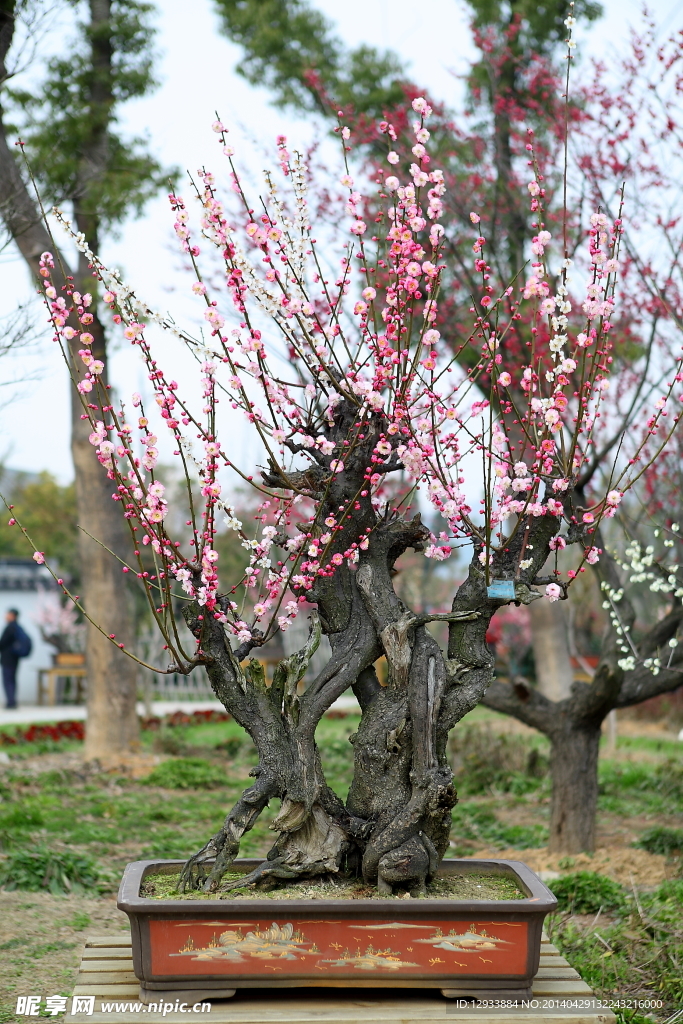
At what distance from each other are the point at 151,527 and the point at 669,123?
511 cm

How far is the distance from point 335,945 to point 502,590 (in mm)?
1252

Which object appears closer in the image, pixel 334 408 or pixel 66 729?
pixel 334 408

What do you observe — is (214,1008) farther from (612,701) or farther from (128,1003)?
(612,701)

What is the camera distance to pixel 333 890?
3.14 meters

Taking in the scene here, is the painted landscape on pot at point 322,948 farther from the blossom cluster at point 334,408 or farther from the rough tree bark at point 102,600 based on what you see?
the rough tree bark at point 102,600

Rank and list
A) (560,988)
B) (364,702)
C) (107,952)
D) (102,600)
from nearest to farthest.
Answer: (560,988), (107,952), (364,702), (102,600)

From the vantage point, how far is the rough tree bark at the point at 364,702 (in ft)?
10.4

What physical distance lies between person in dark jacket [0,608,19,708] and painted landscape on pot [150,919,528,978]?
530 inches

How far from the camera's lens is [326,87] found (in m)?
10.7

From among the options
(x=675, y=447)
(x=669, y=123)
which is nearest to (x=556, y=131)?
(x=669, y=123)

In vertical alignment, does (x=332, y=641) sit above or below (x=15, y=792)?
above

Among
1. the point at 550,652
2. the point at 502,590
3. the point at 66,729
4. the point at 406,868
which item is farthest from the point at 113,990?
the point at 66,729

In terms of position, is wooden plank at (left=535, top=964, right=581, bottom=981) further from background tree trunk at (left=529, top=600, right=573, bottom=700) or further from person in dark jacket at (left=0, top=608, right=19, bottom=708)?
person in dark jacket at (left=0, top=608, right=19, bottom=708)

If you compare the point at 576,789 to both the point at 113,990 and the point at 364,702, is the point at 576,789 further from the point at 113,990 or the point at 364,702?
the point at 113,990
